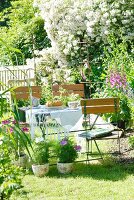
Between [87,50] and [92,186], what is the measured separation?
6.88m

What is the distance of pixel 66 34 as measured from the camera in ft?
41.3

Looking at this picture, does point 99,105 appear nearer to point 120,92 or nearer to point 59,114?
point 59,114

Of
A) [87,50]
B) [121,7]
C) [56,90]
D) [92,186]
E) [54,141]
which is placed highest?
[121,7]

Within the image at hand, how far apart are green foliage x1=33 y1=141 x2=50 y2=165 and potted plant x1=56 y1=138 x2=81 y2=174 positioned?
0.17m

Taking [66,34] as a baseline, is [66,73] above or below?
below

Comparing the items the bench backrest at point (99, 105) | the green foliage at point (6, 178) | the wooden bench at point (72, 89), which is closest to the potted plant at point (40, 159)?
the bench backrest at point (99, 105)

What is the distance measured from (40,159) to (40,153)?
7cm

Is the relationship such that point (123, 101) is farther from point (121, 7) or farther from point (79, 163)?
point (121, 7)

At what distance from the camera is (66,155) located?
19.3 feet

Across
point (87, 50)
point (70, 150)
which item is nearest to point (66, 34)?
point (87, 50)

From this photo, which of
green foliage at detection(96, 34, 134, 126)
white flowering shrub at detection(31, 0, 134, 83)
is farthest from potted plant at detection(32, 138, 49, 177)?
white flowering shrub at detection(31, 0, 134, 83)

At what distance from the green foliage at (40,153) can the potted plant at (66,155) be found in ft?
0.57

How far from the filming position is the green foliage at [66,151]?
592 cm

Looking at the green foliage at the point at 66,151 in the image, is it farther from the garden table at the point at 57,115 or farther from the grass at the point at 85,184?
the garden table at the point at 57,115
